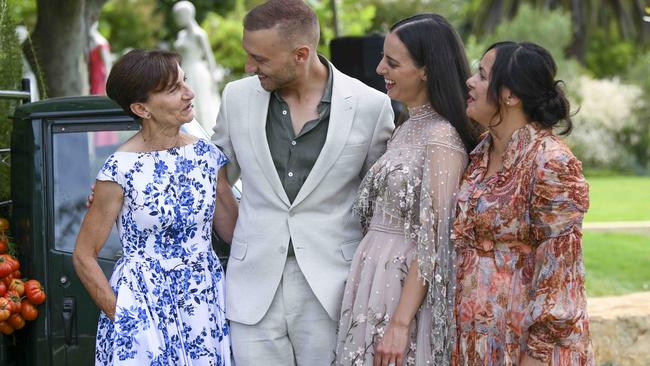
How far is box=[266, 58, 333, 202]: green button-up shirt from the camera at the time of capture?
11.9ft

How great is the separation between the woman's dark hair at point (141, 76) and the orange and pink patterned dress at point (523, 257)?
111 cm

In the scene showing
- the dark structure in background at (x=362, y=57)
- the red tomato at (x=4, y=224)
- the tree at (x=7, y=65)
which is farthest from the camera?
the dark structure in background at (x=362, y=57)

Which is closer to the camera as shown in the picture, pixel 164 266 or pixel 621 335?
pixel 164 266

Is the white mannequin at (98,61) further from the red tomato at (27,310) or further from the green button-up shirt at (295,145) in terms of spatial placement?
the green button-up shirt at (295,145)

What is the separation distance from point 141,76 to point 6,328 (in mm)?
1300

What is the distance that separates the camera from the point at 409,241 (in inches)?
135

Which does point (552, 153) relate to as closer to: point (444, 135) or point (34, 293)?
point (444, 135)

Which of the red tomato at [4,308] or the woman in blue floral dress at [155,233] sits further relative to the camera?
the red tomato at [4,308]

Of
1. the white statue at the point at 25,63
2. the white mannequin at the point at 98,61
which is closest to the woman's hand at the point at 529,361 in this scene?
the white statue at the point at 25,63

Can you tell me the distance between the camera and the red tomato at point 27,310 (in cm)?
403

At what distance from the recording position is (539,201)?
121 inches

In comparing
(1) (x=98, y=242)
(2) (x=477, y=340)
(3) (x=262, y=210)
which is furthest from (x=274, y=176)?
(2) (x=477, y=340)

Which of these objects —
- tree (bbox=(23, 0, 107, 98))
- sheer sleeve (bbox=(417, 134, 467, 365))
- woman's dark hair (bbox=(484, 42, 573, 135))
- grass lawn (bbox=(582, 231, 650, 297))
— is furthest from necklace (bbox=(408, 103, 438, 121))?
tree (bbox=(23, 0, 107, 98))

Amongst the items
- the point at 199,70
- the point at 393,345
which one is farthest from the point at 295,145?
the point at 199,70
